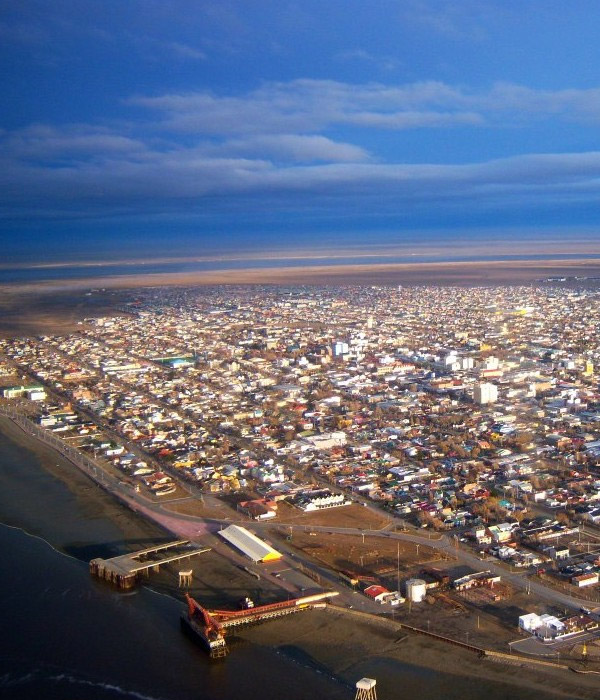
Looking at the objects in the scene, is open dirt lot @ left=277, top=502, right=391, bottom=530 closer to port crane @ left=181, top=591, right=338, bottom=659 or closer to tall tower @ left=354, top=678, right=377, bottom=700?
port crane @ left=181, top=591, right=338, bottom=659

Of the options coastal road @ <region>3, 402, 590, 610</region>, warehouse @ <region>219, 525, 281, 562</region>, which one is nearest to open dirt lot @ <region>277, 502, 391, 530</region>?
coastal road @ <region>3, 402, 590, 610</region>

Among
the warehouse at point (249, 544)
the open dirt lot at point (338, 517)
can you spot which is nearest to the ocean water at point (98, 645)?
the warehouse at point (249, 544)

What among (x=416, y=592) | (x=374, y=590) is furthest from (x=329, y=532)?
(x=416, y=592)

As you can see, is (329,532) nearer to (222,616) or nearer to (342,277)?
(222,616)

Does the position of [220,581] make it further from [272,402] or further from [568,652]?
[272,402]

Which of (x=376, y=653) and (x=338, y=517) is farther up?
(x=338, y=517)
